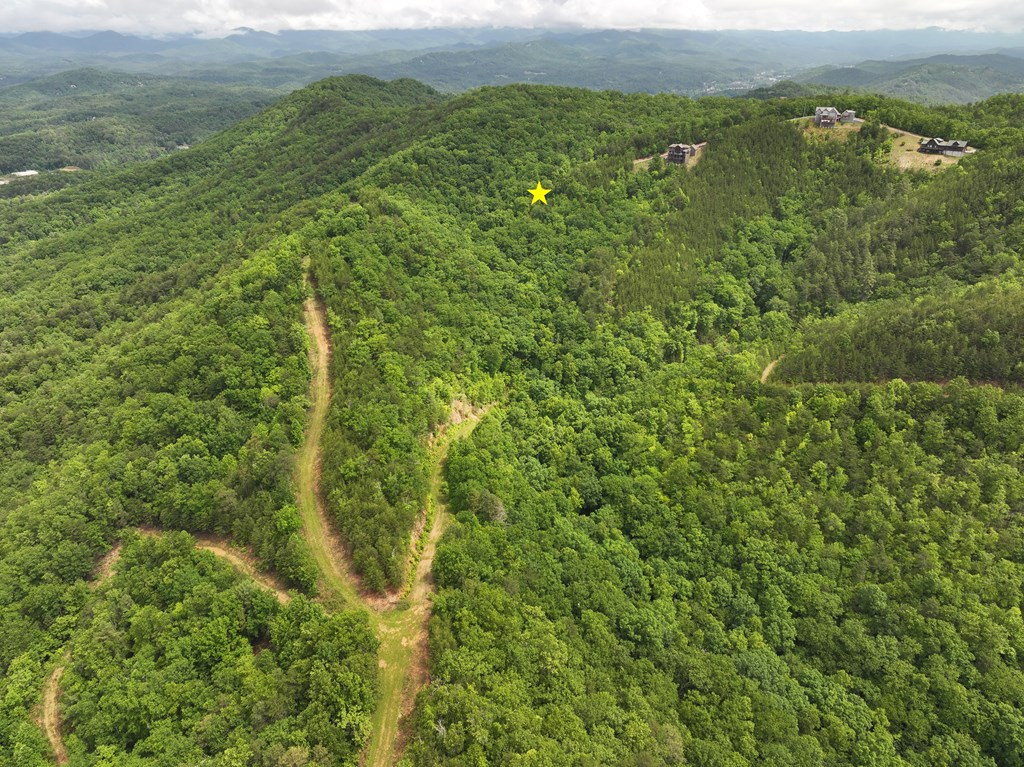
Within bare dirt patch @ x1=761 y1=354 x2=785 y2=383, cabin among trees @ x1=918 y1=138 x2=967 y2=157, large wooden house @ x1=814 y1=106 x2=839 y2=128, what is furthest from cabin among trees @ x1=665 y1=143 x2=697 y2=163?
bare dirt patch @ x1=761 y1=354 x2=785 y2=383

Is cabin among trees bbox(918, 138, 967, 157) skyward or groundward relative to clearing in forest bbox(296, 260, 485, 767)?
skyward

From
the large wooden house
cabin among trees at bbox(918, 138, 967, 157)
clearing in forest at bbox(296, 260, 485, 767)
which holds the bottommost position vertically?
clearing in forest at bbox(296, 260, 485, 767)

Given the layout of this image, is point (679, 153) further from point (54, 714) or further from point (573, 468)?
point (54, 714)

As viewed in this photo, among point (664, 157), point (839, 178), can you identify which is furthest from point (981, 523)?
point (664, 157)

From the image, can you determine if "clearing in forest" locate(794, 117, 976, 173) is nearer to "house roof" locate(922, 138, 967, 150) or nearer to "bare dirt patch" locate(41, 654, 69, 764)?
"house roof" locate(922, 138, 967, 150)

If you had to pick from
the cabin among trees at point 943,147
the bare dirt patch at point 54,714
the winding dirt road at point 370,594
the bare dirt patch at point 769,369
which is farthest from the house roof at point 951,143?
the bare dirt patch at point 54,714

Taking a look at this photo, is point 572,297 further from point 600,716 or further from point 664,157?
point 600,716

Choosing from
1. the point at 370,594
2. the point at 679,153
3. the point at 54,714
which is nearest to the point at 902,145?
the point at 679,153
